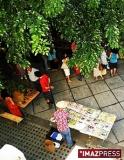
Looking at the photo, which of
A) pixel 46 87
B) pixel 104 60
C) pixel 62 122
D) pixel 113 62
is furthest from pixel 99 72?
pixel 62 122

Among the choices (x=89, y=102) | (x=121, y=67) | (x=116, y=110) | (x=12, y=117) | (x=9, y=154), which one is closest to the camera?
(x=9, y=154)

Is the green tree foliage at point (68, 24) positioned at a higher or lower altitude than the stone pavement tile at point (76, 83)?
higher

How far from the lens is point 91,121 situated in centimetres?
935

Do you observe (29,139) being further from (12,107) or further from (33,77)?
(33,77)

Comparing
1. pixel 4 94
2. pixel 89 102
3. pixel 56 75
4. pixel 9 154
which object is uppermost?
pixel 4 94

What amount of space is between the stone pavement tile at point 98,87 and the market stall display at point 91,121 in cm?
174

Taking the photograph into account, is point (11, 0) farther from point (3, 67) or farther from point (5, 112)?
point (5, 112)

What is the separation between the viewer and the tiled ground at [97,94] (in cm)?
1046

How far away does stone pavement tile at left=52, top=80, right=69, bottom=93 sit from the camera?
11961mm

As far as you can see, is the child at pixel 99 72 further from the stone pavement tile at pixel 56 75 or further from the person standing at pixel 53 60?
the person standing at pixel 53 60

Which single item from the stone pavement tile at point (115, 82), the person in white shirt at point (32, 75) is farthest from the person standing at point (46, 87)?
the stone pavement tile at point (115, 82)

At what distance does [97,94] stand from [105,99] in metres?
0.44

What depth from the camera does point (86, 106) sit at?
1076 centimetres

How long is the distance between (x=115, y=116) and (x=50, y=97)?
267 cm
